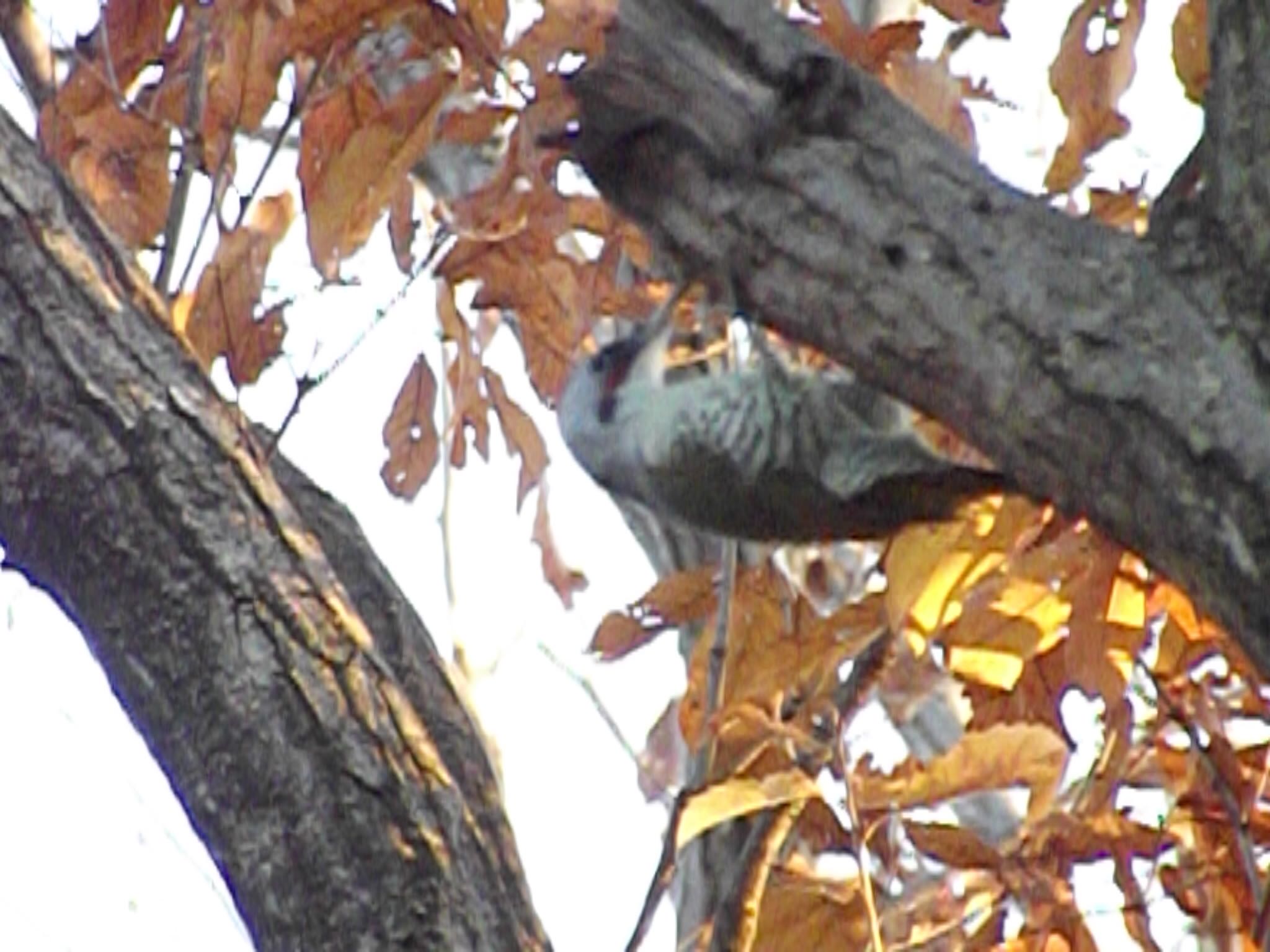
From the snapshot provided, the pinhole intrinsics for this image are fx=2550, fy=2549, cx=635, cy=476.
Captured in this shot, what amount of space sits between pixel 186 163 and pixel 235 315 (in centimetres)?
17

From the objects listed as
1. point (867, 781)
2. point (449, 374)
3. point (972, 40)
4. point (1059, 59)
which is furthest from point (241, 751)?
point (972, 40)

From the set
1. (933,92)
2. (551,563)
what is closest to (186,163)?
(933,92)

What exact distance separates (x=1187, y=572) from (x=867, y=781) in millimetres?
547

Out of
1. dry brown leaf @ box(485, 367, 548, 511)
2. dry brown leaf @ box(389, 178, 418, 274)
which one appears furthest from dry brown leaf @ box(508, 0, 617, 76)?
dry brown leaf @ box(485, 367, 548, 511)

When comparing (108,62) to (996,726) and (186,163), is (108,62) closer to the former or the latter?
(186,163)

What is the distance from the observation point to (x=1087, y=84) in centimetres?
267

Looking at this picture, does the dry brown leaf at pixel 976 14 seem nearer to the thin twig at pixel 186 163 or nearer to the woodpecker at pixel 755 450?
the woodpecker at pixel 755 450

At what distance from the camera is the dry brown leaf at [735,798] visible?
209 centimetres

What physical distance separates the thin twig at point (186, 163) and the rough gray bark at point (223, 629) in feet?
0.53

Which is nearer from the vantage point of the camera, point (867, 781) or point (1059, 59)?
point (867, 781)

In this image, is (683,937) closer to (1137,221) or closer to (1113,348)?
(1137,221)

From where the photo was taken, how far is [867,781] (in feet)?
7.43

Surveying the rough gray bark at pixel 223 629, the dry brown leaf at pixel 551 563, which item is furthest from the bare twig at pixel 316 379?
the dry brown leaf at pixel 551 563

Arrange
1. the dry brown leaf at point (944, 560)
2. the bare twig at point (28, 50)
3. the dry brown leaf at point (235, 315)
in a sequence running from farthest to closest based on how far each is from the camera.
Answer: the bare twig at point (28, 50) → the dry brown leaf at point (235, 315) → the dry brown leaf at point (944, 560)
